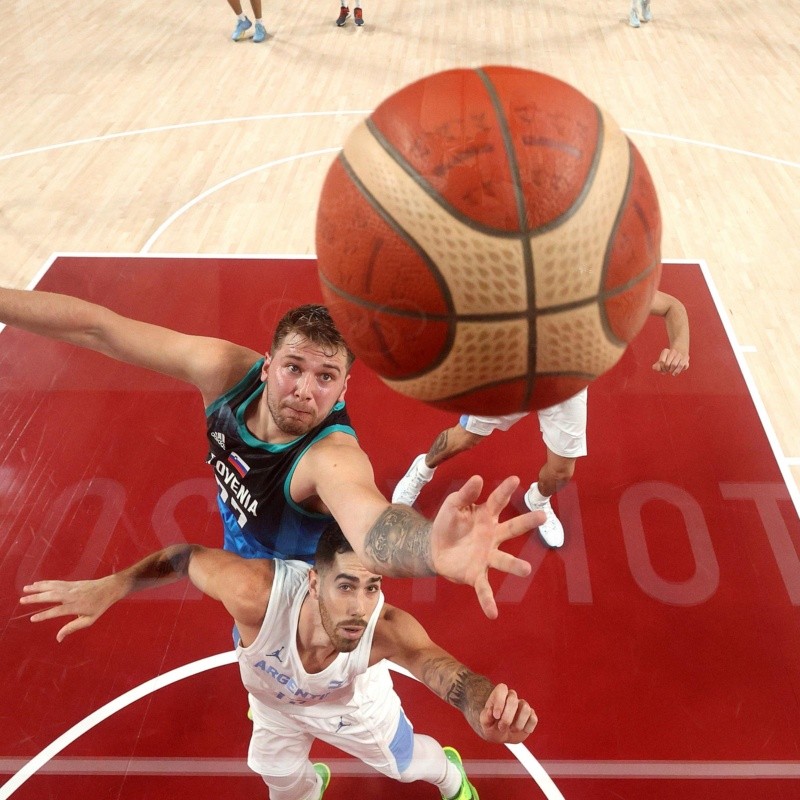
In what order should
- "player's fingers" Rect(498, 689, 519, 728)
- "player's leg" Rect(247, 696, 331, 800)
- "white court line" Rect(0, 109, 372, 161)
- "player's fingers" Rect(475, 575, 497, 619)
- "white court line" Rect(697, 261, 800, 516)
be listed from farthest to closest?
"white court line" Rect(0, 109, 372, 161) → "white court line" Rect(697, 261, 800, 516) → "player's leg" Rect(247, 696, 331, 800) → "player's fingers" Rect(498, 689, 519, 728) → "player's fingers" Rect(475, 575, 497, 619)

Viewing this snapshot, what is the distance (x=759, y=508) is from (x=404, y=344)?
2.98 metres

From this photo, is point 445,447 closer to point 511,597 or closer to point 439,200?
point 511,597

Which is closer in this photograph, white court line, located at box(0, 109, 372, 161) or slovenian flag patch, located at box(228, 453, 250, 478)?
slovenian flag patch, located at box(228, 453, 250, 478)

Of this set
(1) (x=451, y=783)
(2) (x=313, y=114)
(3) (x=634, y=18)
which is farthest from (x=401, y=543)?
(3) (x=634, y=18)

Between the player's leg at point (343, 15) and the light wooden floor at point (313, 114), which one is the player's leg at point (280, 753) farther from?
the player's leg at point (343, 15)

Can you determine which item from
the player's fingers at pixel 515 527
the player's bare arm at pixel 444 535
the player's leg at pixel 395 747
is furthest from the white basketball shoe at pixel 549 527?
the player's fingers at pixel 515 527

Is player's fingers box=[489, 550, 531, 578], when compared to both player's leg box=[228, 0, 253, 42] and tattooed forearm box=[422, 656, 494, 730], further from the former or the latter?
player's leg box=[228, 0, 253, 42]

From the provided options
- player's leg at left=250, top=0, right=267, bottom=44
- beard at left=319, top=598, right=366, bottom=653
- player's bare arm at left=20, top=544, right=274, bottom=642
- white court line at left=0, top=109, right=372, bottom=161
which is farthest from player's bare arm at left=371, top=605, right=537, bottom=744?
player's leg at left=250, top=0, right=267, bottom=44

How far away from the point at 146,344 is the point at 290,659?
100 cm

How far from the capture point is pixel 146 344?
2459 mm

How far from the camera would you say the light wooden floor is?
5.73m

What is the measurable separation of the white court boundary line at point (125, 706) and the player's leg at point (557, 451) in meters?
0.89

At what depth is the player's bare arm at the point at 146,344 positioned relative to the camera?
2.37 meters

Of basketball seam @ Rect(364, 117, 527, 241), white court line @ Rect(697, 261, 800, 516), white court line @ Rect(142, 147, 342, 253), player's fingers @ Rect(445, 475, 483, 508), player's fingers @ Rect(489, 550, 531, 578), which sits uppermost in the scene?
basketball seam @ Rect(364, 117, 527, 241)
